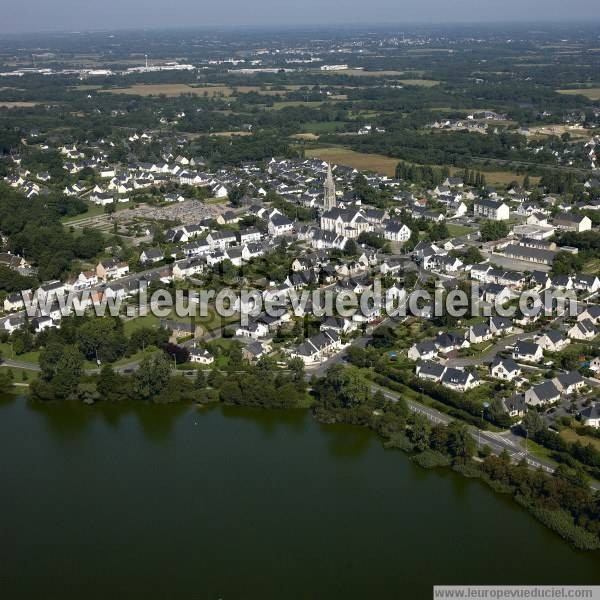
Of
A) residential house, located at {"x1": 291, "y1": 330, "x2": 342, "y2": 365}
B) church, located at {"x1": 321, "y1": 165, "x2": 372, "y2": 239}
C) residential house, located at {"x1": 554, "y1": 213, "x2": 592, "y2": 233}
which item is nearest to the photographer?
residential house, located at {"x1": 291, "y1": 330, "x2": 342, "y2": 365}

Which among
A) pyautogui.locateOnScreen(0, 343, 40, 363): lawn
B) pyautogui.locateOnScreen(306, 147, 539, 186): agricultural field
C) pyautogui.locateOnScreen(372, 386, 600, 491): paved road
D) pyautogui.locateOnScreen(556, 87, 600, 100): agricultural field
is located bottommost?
pyautogui.locateOnScreen(372, 386, 600, 491): paved road

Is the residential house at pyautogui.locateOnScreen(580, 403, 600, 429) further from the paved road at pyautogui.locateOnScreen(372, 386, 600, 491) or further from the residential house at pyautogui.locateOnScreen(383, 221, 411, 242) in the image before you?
the residential house at pyautogui.locateOnScreen(383, 221, 411, 242)

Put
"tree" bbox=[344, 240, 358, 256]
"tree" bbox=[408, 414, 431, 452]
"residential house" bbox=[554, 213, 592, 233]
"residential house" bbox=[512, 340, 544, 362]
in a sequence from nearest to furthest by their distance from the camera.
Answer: "tree" bbox=[408, 414, 431, 452] → "residential house" bbox=[512, 340, 544, 362] → "tree" bbox=[344, 240, 358, 256] → "residential house" bbox=[554, 213, 592, 233]

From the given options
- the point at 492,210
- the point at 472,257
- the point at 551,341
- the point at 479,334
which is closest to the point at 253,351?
the point at 479,334

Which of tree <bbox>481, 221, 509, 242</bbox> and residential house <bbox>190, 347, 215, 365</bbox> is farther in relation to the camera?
tree <bbox>481, 221, 509, 242</bbox>

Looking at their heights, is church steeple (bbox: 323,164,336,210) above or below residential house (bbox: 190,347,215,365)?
above

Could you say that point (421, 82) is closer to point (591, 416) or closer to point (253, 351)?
point (253, 351)

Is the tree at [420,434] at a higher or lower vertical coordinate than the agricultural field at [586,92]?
lower

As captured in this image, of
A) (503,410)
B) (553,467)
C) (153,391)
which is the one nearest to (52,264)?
(153,391)

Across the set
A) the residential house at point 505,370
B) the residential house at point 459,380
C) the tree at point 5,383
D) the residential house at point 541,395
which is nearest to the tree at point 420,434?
the residential house at point 459,380

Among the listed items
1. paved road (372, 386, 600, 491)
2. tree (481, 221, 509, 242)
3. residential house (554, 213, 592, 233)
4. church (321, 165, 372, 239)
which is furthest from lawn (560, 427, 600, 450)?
residential house (554, 213, 592, 233)

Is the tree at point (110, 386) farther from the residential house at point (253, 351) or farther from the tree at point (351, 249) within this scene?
the tree at point (351, 249)

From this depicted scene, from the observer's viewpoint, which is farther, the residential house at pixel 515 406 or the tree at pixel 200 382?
the tree at pixel 200 382
